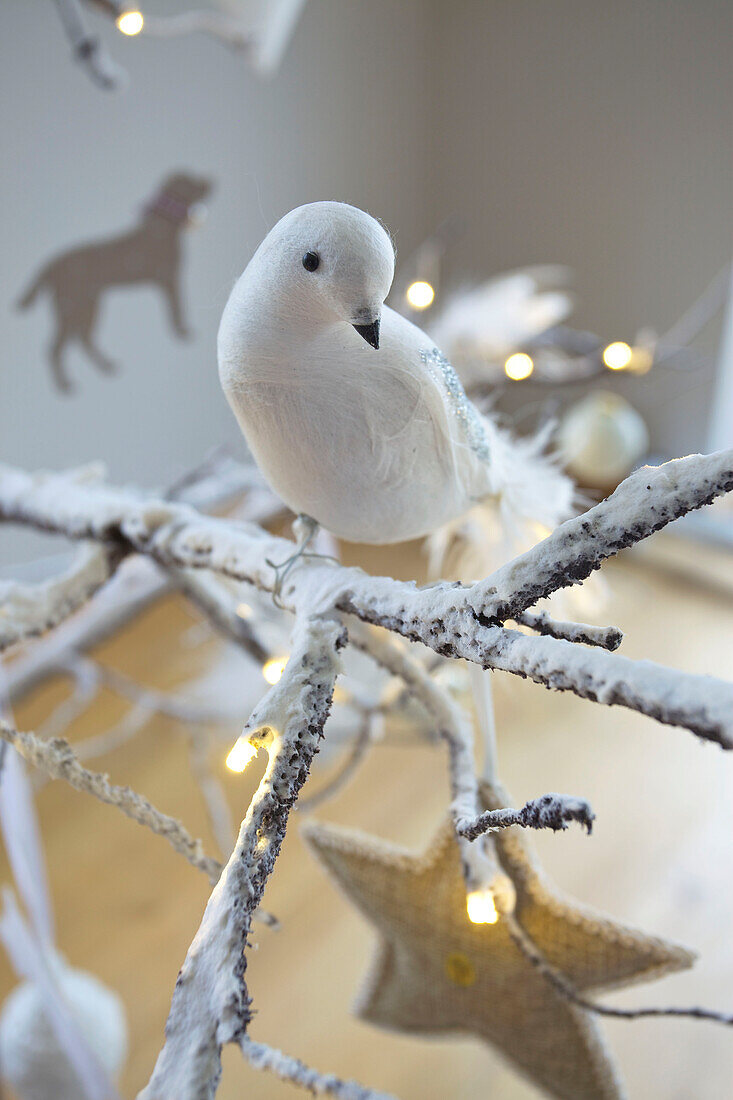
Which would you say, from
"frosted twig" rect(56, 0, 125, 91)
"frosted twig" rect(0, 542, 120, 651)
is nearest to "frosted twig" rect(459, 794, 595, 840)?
"frosted twig" rect(0, 542, 120, 651)

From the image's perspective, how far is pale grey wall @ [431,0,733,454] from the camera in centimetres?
139

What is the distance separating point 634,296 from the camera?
164 cm

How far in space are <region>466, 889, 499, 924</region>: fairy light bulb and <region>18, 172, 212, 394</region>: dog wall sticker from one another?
671mm

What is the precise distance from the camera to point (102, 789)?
1.01 feet

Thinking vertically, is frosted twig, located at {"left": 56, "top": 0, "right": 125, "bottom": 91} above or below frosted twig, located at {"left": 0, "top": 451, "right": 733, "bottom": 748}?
above

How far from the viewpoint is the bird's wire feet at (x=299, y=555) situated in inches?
13.2

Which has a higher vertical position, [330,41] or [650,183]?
[650,183]

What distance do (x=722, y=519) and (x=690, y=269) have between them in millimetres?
475

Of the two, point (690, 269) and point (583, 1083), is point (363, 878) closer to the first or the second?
point (583, 1083)

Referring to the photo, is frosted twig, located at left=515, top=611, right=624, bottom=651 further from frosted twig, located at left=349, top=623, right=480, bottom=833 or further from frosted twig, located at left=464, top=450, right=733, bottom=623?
frosted twig, located at left=349, top=623, right=480, bottom=833

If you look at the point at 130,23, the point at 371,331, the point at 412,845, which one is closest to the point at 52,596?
the point at 371,331

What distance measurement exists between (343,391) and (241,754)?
121 millimetres

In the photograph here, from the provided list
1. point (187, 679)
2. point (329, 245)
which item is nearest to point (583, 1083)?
point (329, 245)

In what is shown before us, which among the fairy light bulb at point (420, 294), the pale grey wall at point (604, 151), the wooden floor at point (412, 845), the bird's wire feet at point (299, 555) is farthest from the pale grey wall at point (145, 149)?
the bird's wire feet at point (299, 555)
